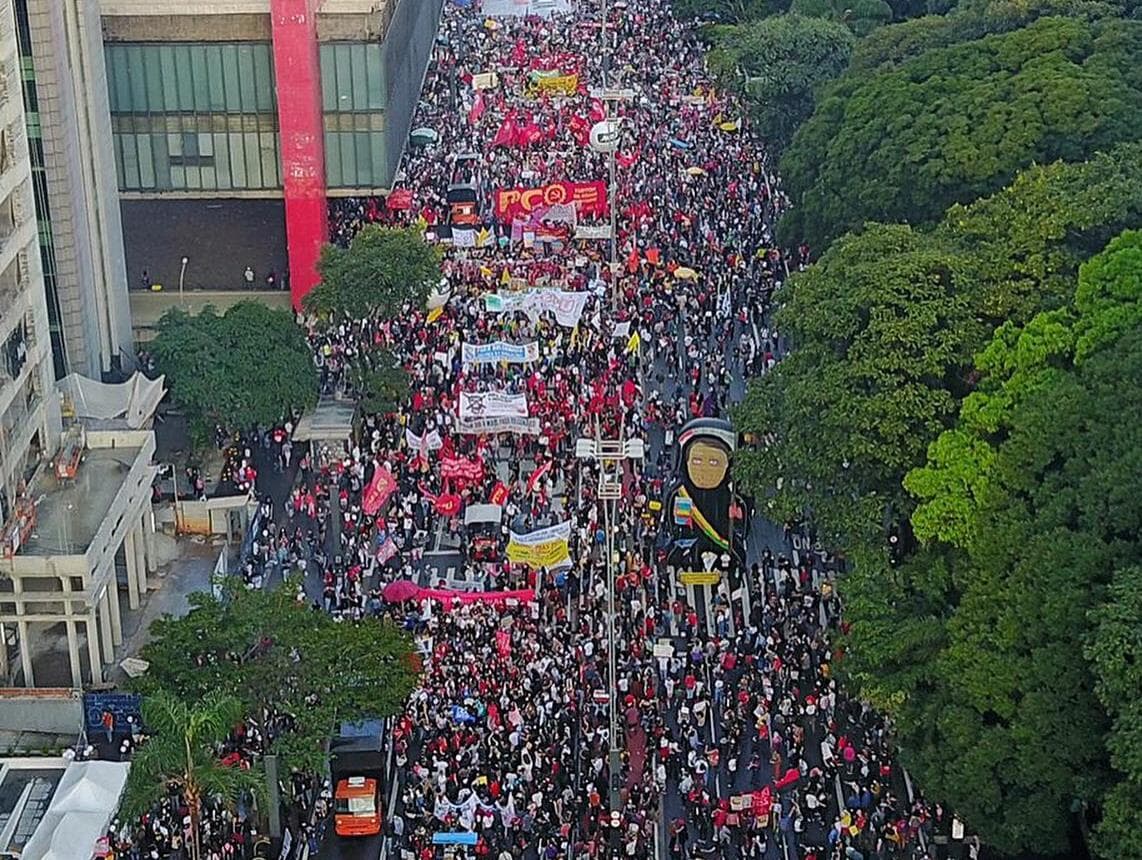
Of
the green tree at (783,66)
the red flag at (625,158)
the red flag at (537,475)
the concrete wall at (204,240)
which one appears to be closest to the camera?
the red flag at (537,475)

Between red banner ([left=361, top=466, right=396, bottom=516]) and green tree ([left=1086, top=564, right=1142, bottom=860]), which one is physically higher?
green tree ([left=1086, top=564, right=1142, bottom=860])

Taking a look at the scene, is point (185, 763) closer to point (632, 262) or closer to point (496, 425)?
point (496, 425)

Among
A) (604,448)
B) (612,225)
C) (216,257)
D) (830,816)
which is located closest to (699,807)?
(830,816)

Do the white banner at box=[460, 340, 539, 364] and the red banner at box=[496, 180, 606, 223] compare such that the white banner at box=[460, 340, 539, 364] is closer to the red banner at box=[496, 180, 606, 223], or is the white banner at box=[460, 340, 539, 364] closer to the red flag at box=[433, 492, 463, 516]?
the red flag at box=[433, 492, 463, 516]

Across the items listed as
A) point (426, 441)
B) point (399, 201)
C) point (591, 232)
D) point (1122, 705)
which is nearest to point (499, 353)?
point (426, 441)

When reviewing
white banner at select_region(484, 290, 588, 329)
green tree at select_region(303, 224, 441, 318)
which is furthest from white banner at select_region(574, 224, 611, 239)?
green tree at select_region(303, 224, 441, 318)

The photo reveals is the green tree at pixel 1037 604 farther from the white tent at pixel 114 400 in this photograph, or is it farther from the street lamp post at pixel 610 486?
the white tent at pixel 114 400

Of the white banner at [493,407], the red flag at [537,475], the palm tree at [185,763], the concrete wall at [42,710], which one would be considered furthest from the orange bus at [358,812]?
A: the white banner at [493,407]
